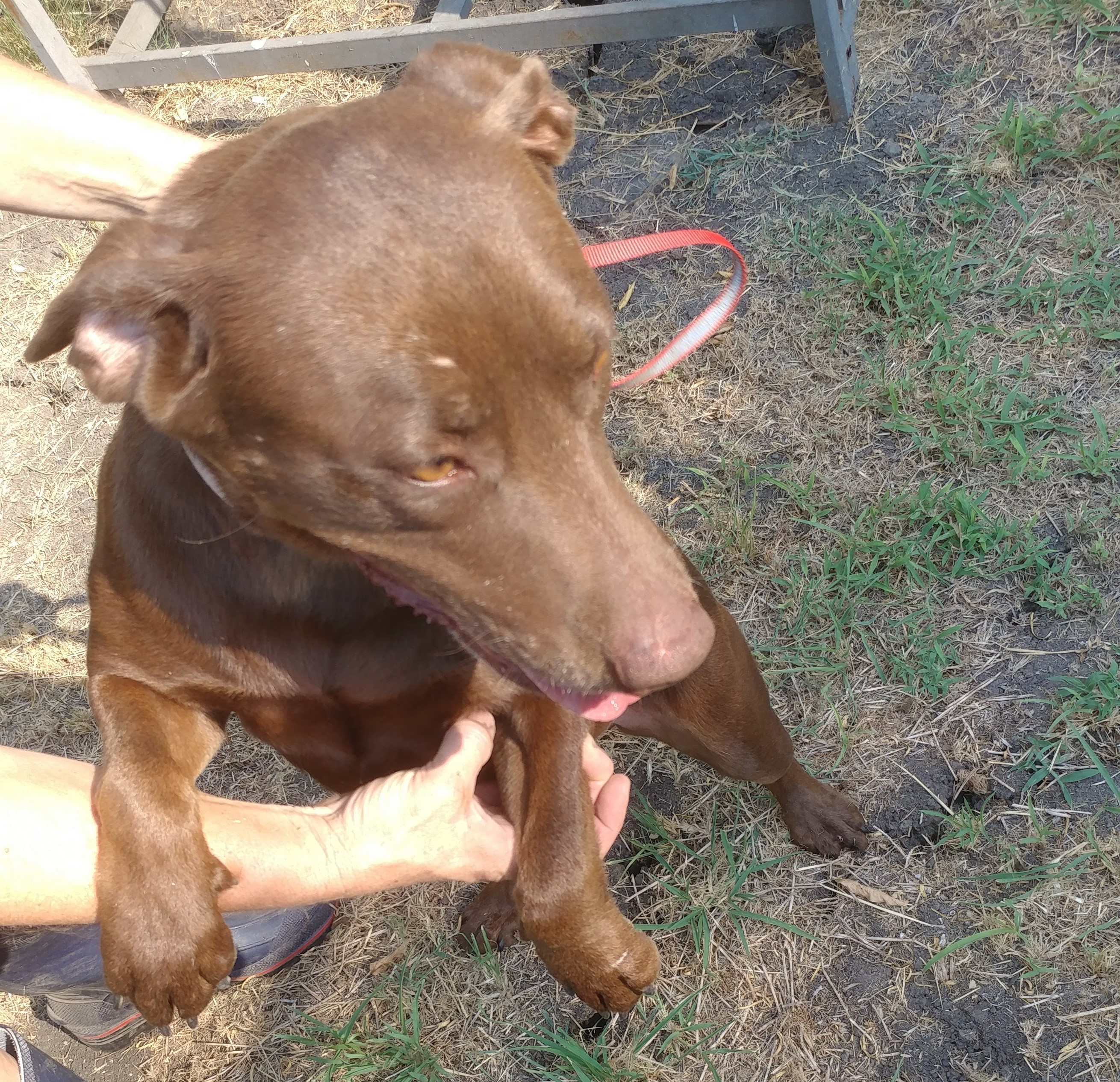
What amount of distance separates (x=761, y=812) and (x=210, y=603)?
182 centimetres

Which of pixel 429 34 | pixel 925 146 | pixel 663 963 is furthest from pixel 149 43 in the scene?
pixel 663 963

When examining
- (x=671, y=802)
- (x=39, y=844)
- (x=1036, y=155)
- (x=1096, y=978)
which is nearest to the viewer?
(x=39, y=844)

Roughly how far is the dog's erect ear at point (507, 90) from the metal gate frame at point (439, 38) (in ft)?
6.12

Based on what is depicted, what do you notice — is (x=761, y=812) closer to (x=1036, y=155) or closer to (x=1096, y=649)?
(x=1096, y=649)

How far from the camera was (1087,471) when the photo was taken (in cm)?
349

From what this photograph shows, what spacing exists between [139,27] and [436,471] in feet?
17.4

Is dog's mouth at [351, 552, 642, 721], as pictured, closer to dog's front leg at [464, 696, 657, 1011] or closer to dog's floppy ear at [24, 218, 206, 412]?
dog's front leg at [464, 696, 657, 1011]

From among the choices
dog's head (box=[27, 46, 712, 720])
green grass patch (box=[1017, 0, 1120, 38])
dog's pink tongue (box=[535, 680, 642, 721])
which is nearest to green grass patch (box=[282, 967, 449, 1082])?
dog's pink tongue (box=[535, 680, 642, 721])

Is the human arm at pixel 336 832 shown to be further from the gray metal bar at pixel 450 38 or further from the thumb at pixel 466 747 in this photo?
the gray metal bar at pixel 450 38

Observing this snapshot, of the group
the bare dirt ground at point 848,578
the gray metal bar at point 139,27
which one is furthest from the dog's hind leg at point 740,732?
the gray metal bar at point 139,27

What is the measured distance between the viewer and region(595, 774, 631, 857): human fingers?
265cm

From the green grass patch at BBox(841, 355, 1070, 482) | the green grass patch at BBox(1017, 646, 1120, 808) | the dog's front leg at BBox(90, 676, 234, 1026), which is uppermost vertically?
the dog's front leg at BBox(90, 676, 234, 1026)

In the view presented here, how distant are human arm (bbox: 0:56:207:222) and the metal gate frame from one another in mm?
1451

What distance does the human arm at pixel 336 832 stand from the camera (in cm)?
219
